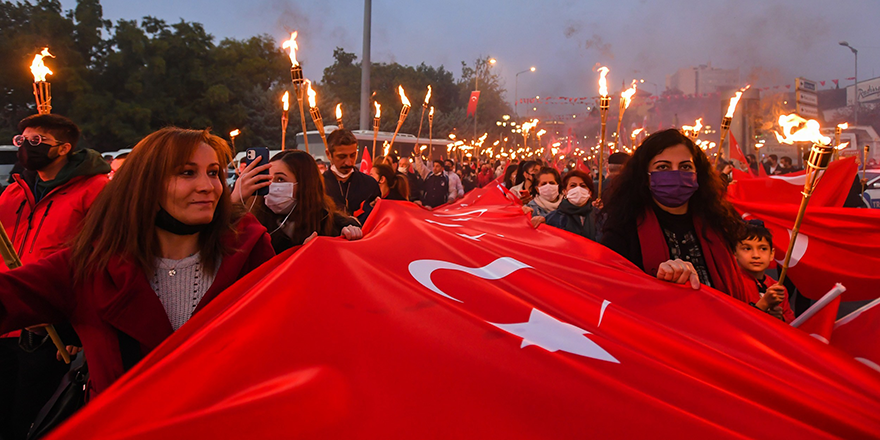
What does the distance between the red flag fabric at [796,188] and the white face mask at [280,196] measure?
4606mm

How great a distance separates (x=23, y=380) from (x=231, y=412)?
2.27m

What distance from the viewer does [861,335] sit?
271 centimetres

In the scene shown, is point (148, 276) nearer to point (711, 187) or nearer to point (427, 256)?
point (427, 256)

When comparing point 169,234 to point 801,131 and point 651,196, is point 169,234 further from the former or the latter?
point 801,131

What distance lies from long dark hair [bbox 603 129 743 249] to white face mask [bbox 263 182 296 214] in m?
2.00

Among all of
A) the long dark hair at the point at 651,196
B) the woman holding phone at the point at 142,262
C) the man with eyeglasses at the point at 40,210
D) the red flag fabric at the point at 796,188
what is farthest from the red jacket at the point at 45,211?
the red flag fabric at the point at 796,188

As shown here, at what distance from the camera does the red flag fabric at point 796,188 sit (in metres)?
5.80

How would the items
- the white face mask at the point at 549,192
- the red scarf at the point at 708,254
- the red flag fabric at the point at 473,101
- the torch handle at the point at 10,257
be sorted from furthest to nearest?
the red flag fabric at the point at 473,101 < the white face mask at the point at 549,192 < the red scarf at the point at 708,254 < the torch handle at the point at 10,257

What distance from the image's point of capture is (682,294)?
2789 millimetres

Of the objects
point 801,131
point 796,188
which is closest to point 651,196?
point 801,131

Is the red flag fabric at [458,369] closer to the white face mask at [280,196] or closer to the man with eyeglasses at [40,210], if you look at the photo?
the white face mask at [280,196]

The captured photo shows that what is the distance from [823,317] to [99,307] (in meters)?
3.20

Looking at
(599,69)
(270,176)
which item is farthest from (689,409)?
(599,69)

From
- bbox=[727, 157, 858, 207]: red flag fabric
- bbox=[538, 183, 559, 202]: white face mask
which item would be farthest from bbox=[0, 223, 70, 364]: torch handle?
bbox=[727, 157, 858, 207]: red flag fabric
